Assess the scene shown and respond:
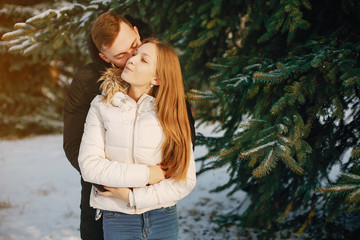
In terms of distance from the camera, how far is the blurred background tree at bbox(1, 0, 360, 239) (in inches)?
76.6

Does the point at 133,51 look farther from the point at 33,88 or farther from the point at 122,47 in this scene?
the point at 33,88

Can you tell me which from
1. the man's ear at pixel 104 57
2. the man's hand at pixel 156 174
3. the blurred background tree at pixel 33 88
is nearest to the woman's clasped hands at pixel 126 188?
the man's hand at pixel 156 174

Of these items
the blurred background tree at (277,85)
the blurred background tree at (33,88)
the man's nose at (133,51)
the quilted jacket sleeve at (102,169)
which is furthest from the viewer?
the blurred background tree at (33,88)

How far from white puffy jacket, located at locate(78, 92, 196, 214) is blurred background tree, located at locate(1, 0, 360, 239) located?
19.8 inches

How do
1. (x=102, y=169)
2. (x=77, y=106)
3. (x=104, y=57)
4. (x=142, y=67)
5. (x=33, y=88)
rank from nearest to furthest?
(x=102, y=169)
(x=142, y=67)
(x=77, y=106)
(x=104, y=57)
(x=33, y=88)

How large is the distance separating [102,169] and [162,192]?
348mm

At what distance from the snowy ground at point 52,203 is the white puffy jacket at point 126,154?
1479mm

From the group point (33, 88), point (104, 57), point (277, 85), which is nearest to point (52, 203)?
point (104, 57)

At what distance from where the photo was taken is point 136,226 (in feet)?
5.57

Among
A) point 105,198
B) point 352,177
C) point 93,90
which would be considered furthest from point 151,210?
point 352,177

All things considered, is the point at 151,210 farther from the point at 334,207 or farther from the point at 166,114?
the point at 334,207

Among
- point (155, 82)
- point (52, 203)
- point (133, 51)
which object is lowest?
point (52, 203)

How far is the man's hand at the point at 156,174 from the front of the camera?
1633 mm

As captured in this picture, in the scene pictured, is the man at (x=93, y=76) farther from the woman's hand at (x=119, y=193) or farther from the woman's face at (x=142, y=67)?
the woman's hand at (x=119, y=193)
